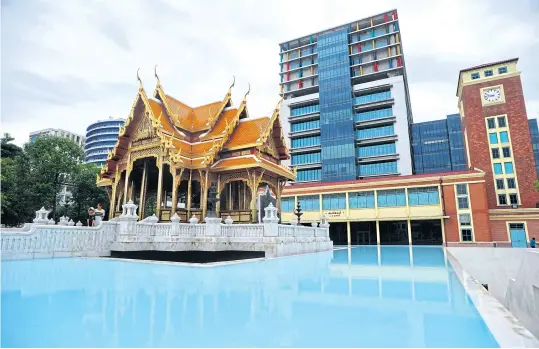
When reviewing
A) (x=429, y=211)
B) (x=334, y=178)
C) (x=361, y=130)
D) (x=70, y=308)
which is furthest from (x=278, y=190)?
(x=361, y=130)

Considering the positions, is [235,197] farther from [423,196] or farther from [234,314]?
[423,196]

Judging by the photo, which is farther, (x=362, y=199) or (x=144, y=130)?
(x=362, y=199)

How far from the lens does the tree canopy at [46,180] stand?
100.0 ft

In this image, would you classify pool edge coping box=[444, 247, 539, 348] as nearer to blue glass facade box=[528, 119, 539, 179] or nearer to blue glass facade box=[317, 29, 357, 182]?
blue glass facade box=[317, 29, 357, 182]

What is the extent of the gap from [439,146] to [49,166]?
2398 inches

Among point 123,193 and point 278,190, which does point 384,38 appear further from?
point 123,193

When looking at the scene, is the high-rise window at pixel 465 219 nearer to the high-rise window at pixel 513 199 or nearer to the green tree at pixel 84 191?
the high-rise window at pixel 513 199

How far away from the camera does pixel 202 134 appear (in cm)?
1864

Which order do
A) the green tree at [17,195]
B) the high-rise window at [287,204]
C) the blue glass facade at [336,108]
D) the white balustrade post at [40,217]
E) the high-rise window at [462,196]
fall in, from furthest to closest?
the blue glass facade at [336,108] < the high-rise window at [287,204] < the high-rise window at [462,196] < the green tree at [17,195] < the white balustrade post at [40,217]

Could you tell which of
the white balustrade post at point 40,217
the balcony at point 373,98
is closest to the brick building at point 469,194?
the balcony at point 373,98

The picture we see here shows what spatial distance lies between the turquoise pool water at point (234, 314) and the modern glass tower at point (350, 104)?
4551 centimetres

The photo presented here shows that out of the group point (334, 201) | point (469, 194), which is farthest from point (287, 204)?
point (469, 194)

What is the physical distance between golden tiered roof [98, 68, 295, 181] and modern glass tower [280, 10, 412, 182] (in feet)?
109

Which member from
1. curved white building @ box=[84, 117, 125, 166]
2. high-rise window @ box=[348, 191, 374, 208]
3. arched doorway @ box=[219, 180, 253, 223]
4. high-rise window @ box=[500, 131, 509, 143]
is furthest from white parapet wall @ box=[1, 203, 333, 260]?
curved white building @ box=[84, 117, 125, 166]
